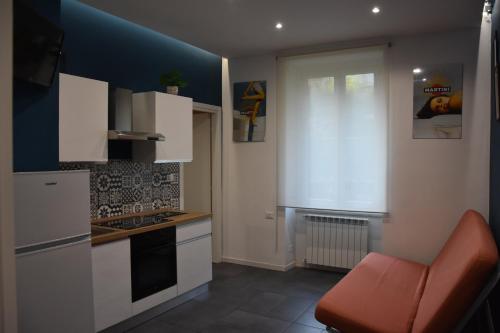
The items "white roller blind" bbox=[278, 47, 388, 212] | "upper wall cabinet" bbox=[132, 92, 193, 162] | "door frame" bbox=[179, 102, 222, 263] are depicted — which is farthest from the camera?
"door frame" bbox=[179, 102, 222, 263]

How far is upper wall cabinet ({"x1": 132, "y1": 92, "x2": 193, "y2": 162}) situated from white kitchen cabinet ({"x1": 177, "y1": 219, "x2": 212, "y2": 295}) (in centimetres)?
72

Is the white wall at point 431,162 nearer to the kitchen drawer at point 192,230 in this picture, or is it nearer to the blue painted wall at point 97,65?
the kitchen drawer at point 192,230

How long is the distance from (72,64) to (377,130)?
3.12 m

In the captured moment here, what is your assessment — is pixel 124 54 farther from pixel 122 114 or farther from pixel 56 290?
pixel 56 290

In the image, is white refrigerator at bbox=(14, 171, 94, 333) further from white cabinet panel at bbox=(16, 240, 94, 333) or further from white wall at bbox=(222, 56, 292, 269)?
white wall at bbox=(222, 56, 292, 269)

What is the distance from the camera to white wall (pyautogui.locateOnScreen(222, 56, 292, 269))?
4875mm

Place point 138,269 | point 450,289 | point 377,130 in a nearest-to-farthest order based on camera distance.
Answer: point 450,289 → point 138,269 → point 377,130

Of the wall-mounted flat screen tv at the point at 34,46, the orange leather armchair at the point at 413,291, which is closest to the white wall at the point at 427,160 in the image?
the orange leather armchair at the point at 413,291

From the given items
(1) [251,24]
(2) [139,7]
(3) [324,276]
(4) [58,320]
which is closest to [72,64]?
(2) [139,7]

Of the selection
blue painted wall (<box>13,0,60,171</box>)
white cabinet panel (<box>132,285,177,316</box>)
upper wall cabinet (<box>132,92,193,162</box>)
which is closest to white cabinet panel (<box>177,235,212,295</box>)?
white cabinet panel (<box>132,285,177,316</box>)

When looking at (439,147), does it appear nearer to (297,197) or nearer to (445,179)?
(445,179)

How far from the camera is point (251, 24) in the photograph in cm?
379

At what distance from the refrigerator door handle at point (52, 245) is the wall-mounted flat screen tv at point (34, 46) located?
1.02 m

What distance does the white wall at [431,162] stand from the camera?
3.87 m
